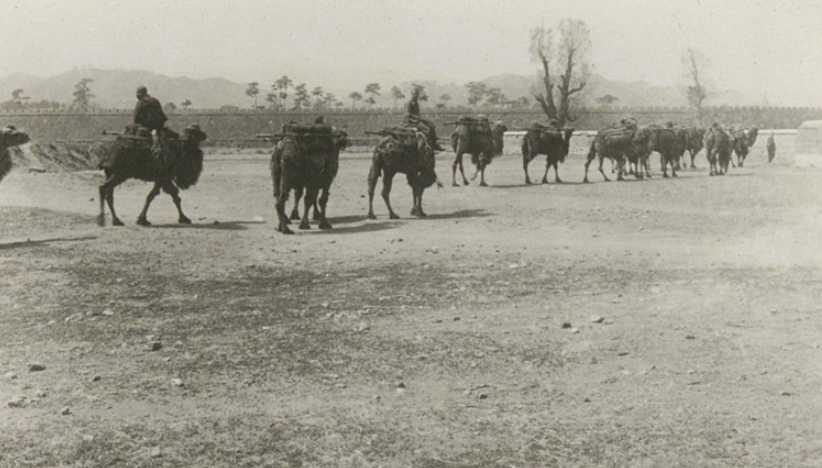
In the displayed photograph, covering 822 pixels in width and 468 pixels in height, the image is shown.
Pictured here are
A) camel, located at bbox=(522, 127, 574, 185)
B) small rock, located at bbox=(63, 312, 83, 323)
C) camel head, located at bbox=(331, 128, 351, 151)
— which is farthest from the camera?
camel, located at bbox=(522, 127, 574, 185)

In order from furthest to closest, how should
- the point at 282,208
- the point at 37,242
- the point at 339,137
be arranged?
the point at 339,137
the point at 282,208
the point at 37,242

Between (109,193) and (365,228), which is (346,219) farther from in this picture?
(109,193)

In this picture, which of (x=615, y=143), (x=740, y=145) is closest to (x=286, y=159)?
(x=615, y=143)

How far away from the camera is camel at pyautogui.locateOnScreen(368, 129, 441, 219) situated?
14656 millimetres

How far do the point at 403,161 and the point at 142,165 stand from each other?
174 inches

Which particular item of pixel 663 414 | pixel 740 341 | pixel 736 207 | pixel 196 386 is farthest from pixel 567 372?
pixel 736 207

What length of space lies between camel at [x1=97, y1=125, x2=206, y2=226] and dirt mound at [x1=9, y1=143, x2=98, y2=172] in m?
14.5

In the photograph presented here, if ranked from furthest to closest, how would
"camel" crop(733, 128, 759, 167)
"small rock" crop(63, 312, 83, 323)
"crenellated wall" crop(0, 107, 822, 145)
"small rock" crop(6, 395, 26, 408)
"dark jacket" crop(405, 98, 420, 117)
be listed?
"crenellated wall" crop(0, 107, 822, 145) → "camel" crop(733, 128, 759, 167) → "dark jacket" crop(405, 98, 420, 117) → "small rock" crop(63, 312, 83, 323) → "small rock" crop(6, 395, 26, 408)

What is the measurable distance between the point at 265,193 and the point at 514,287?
43.6 feet

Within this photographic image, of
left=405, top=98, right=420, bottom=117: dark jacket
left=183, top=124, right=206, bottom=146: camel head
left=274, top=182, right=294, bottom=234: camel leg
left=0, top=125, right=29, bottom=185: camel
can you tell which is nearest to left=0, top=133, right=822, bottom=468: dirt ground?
left=274, top=182, right=294, bottom=234: camel leg

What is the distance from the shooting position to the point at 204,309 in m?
7.61

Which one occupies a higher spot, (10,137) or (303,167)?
(10,137)

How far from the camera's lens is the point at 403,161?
14.8 meters

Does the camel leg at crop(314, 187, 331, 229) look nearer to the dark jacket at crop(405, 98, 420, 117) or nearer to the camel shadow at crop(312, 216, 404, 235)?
the camel shadow at crop(312, 216, 404, 235)
